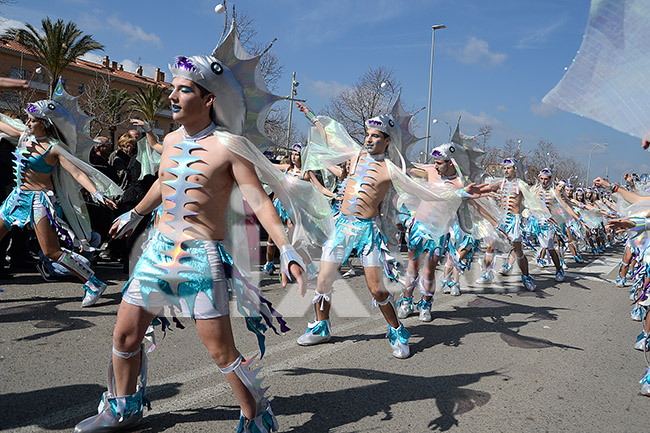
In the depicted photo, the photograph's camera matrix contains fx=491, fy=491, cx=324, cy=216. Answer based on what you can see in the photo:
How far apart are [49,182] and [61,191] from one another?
0.17 m

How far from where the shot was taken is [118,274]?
25.0 ft

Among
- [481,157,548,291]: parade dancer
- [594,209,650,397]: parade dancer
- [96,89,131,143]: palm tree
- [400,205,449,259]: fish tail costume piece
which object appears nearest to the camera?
[594,209,650,397]: parade dancer

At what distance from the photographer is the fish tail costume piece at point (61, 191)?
17.2 ft

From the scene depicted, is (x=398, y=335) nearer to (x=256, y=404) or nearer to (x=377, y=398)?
(x=377, y=398)

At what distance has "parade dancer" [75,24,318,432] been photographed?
2.63 m

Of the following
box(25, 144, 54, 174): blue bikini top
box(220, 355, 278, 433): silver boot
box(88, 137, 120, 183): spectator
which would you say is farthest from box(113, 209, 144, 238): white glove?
box(88, 137, 120, 183): spectator

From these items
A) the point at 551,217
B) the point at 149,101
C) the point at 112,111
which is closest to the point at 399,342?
the point at 551,217

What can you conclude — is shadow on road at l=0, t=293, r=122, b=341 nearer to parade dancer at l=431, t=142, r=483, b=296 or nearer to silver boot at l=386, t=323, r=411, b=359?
silver boot at l=386, t=323, r=411, b=359

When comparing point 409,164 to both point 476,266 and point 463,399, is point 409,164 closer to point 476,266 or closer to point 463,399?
point 463,399

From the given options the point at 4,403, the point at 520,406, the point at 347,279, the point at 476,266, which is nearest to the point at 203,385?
the point at 4,403

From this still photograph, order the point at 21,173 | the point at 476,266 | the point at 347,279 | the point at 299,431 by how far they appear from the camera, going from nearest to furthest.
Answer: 1. the point at 299,431
2. the point at 21,173
3. the point at 347,279
4. the point at 476,266

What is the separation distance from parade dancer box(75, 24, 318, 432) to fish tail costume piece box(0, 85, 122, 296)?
8.46 ft

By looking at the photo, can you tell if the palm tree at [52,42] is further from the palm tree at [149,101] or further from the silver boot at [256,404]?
the silver boot at [256,404]

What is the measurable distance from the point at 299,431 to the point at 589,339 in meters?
4.18
